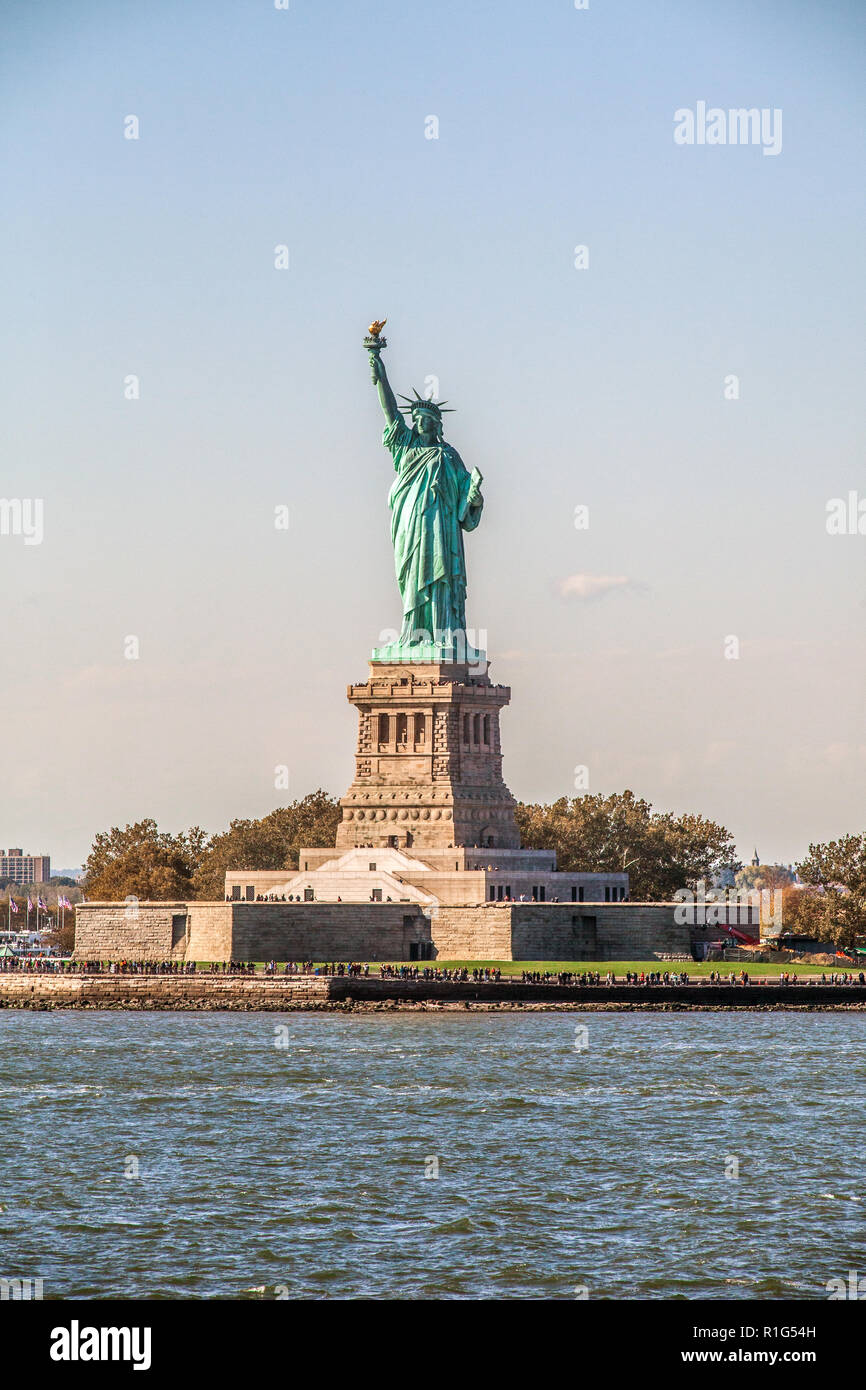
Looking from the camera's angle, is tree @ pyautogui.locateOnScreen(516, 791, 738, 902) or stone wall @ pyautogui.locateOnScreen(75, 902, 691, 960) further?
tree @ pyautogui.locateOnScreen(516, 791, 738, 902)

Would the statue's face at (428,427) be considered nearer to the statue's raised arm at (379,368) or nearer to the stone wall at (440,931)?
the statue's raised arm at (379,368)

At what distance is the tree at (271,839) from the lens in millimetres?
114125

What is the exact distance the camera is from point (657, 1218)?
39.5 meters

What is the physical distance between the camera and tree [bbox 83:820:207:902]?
365 feet

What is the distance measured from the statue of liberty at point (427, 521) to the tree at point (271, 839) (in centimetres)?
1711

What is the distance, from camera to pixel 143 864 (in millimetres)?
113625

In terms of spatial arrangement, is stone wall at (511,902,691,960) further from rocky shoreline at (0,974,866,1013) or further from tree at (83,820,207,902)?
tree at (83,820,207,902)

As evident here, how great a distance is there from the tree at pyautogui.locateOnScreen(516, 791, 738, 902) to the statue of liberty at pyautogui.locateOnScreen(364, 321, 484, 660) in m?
15.2

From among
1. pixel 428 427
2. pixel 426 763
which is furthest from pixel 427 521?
pixel 426 763

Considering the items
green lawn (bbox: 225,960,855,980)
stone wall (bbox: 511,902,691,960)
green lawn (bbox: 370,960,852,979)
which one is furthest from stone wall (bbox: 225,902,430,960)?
stone wall (bbox: 511,902,691,960)

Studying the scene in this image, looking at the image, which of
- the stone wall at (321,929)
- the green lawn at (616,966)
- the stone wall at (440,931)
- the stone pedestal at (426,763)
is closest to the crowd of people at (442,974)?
the green lawn at (616,966)

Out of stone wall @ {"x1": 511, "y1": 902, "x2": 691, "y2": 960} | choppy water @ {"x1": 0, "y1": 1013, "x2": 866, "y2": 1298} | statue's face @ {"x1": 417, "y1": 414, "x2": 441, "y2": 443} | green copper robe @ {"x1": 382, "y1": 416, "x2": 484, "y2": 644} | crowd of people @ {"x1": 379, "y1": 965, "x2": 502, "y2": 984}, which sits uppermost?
statue's face @ {"x1": 417, "y1": 414, "x2": 441, "y2": 443}

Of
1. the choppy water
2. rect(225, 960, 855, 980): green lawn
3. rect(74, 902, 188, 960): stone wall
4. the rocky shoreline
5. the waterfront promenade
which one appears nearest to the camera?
the choppy water
